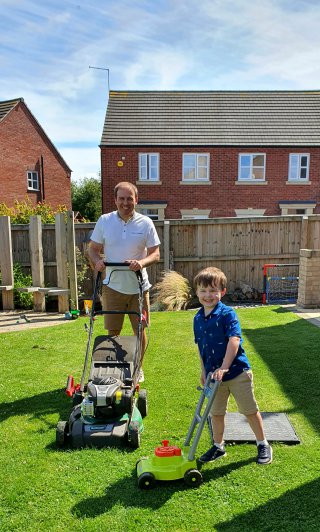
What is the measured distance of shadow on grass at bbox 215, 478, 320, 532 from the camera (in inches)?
91.3

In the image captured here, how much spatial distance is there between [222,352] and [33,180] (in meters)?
21.5

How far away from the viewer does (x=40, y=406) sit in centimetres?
402

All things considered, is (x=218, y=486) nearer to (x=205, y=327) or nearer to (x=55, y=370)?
(x=205, y=327)

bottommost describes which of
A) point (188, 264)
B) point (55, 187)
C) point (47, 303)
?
point (47, 303)

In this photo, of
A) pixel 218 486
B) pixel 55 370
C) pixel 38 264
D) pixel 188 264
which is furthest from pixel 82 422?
pixel 188 264

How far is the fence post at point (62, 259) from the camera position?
8.25m

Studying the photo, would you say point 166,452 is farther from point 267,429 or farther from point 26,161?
point 26,161

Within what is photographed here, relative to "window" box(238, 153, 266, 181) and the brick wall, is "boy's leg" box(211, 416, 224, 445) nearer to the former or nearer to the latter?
the brick wall

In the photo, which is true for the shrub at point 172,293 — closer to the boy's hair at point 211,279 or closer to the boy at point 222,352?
the boy at point 222,352

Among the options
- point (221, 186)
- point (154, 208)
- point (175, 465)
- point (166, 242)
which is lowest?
point (175, 465)

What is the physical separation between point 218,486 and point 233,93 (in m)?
20.3

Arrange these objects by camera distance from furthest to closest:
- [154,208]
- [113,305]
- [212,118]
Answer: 1. [212,118]
2. [154,208]
3. [113,305]

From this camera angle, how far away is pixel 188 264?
33.8ft

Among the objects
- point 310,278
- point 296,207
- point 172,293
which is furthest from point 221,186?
point 310,278
